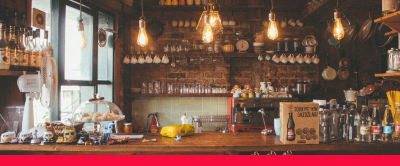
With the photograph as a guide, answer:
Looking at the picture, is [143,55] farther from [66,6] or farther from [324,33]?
[324,33]

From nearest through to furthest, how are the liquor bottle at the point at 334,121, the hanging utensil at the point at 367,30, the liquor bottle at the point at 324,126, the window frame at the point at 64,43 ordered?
the liquor bottle at the point at 324,126
the liquor bottle at the point at 334,121
the window frame at the point at 64,43
the hanging utensil at the point at 367,30

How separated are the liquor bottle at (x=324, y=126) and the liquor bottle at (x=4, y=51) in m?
2.60

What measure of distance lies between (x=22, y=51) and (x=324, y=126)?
266cm

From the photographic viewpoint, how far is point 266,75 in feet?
14.8

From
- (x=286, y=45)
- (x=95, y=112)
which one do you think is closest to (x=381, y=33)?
(x=286, y=45)

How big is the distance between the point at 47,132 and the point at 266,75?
3522mm

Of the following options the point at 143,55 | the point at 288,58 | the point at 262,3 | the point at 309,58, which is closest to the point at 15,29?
the point at 143,55

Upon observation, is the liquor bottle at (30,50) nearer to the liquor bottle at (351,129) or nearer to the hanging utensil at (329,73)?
the liquor bottle at (351,129)

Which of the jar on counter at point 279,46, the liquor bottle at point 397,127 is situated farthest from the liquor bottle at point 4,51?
the jar on counter at point 279,46

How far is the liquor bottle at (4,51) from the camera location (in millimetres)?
1962

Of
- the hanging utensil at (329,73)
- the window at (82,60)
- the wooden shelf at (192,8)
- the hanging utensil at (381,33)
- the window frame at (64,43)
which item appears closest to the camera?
the window frame at (64,43)

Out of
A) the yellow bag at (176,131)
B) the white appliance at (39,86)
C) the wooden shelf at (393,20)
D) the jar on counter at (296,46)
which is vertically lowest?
the yellow bag at (176,131)

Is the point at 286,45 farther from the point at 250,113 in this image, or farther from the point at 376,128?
the point at 376,128

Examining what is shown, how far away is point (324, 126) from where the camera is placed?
2107mm
